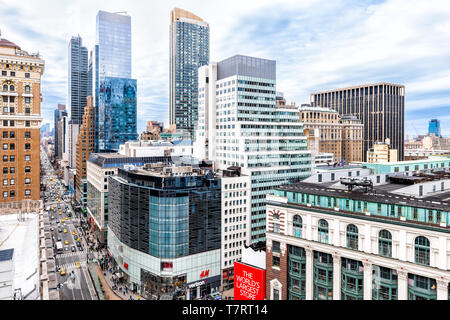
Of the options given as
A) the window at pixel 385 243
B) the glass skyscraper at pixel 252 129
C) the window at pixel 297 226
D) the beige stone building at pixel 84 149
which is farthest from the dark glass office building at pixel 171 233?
the beige stone building at pixel 84 149

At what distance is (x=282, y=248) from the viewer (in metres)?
48.9

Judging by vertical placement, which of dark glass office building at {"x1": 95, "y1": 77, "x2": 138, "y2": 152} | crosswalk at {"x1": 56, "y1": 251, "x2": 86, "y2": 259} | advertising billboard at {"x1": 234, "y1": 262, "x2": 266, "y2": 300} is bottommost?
crosswalk at {"x1": 56, "y1": 251, "x2": 86, "y2": 259}

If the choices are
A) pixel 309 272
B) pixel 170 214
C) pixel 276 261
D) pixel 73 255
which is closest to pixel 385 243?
pixel 309 272

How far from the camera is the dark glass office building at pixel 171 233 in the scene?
220 feet

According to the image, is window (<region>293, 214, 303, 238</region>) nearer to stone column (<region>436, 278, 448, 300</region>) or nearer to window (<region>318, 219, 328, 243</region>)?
window (<region>318, 219, 328, 243</region>)

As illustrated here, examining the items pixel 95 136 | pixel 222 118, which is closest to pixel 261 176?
pixel 222 118

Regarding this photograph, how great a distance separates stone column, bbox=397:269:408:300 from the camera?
37.5 meters

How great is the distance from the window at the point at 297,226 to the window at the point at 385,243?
10758 mm

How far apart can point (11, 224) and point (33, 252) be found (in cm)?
1005

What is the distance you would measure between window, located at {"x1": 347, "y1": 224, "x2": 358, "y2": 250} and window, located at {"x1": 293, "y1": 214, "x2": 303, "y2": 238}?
22.9 ft

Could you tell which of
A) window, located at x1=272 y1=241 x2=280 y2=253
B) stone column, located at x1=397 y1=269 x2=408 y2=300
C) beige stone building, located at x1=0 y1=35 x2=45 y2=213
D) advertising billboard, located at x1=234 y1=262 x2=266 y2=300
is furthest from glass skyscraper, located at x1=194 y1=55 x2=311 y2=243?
beige stone building, located at x1=0 y1=35 x2=45 y2=213

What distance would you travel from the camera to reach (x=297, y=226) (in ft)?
158

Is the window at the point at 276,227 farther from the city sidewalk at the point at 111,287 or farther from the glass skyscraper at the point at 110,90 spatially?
the glass skyscraper at the point at 110,90

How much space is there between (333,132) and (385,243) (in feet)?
440
